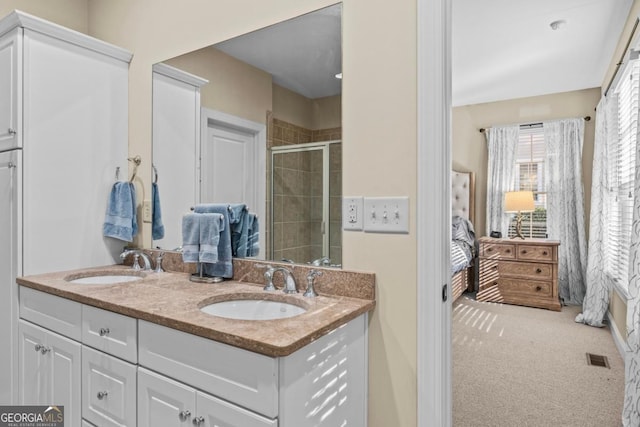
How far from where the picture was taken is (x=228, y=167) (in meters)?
1.83

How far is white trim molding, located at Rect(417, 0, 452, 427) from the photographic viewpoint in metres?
1.27

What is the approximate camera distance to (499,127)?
16.5 ft

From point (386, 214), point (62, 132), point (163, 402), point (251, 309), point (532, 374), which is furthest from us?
point (532, 374)

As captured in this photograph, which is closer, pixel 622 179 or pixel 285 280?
pixel 285 280

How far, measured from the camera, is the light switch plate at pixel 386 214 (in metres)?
1.33

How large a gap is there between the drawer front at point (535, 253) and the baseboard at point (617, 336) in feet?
2.61

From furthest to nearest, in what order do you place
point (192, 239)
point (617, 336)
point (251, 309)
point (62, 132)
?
point (617, 336)
point (62, 132)
point (192, 239)
point (251, 309)

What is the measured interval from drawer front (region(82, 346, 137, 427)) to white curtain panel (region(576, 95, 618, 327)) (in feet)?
13.4

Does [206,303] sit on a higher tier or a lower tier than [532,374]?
higher

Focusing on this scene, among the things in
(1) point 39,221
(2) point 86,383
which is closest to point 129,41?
(1) point 39,221

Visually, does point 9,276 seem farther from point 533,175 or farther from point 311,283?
point 533,175

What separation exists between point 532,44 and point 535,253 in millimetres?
2292

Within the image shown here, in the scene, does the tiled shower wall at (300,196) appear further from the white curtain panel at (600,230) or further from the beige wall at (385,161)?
the white curtain panel at (600,230)

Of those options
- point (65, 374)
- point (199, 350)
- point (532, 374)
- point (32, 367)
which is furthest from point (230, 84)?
point (532, 374)
